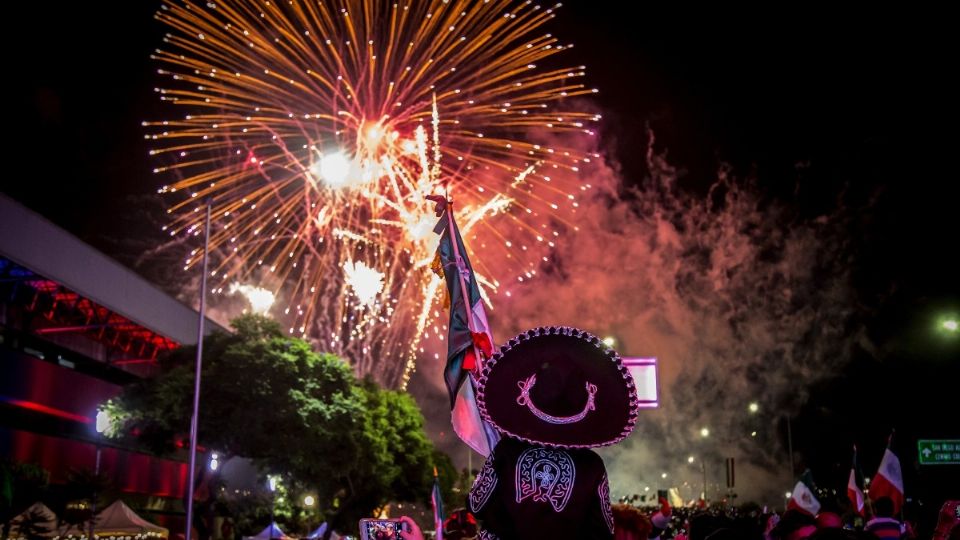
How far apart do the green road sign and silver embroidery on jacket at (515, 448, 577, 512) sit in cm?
2642

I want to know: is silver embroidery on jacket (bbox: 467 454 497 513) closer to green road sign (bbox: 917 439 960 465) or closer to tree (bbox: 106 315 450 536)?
green road sign (bbox: 917 439 960 465)

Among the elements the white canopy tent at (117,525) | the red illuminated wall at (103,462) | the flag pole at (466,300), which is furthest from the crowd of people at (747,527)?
the red illuminated wall at (103,462)

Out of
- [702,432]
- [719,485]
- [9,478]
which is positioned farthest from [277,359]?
[719,485]

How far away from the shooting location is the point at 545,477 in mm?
6148

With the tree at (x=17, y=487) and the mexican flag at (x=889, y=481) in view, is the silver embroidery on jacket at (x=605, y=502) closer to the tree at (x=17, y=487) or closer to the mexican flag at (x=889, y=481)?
the mexican flag at (x=889, y=481)

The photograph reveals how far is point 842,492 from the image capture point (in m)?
52.6

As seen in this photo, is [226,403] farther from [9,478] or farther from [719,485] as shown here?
[719,485]

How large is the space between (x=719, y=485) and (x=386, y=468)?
46.4 m

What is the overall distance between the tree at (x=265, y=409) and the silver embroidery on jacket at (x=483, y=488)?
91.9ft

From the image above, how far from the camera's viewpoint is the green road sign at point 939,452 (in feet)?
95.6

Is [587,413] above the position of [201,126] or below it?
below

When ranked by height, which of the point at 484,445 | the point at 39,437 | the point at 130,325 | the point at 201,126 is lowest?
the point at 484,445

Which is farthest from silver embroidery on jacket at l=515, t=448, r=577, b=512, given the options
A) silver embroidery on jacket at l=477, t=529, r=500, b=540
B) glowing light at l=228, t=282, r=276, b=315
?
glowing light at l=228, t=282, r=276, b=315

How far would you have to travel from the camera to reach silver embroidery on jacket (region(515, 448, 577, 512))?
612cm
